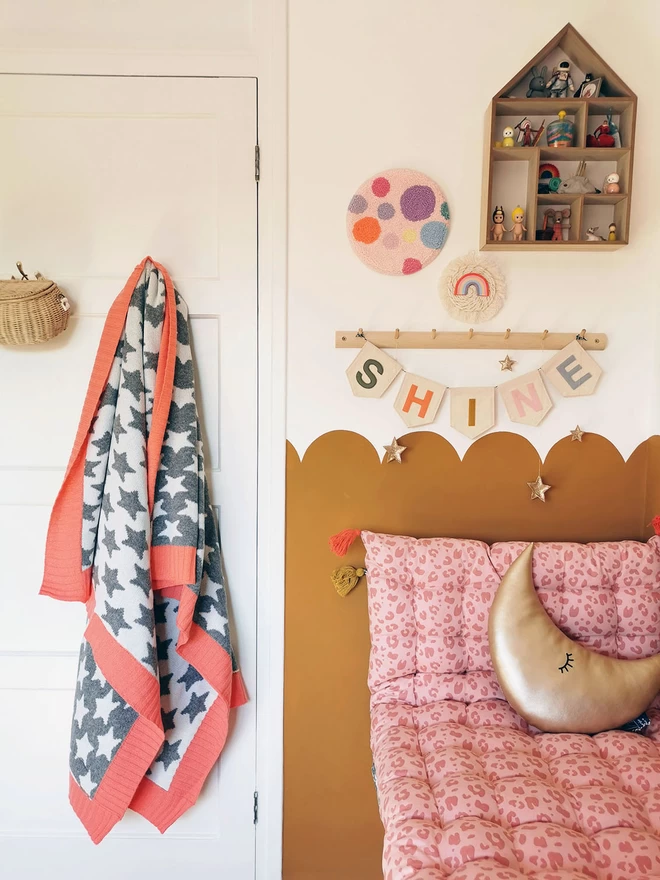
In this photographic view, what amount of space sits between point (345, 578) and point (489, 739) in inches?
21.0

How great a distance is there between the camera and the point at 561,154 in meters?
1.56

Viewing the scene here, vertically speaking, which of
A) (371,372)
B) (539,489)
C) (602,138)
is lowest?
(539,489)

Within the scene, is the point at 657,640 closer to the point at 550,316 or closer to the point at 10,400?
the point at 550,316

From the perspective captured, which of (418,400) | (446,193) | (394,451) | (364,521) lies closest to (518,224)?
(446,193)

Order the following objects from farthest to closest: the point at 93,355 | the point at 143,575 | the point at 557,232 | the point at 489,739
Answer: the point at 93,355, the point at 557,232, the point at 143,575, the point at 489,739

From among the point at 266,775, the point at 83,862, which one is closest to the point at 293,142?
the point at 266,775

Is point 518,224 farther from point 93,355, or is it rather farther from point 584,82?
point 93,355

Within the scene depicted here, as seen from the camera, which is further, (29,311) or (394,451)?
(394,451)

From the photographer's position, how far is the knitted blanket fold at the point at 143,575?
1505 millimetres

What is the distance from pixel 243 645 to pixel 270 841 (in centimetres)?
56

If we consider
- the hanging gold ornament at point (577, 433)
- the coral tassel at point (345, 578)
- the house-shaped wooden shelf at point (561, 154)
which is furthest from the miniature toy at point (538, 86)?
the coral tassel at point (345, 578)

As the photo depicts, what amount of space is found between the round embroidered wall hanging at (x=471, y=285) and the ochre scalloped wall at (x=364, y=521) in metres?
0.35

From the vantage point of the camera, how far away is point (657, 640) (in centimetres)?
153

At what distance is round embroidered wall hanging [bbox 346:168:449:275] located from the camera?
165cm
